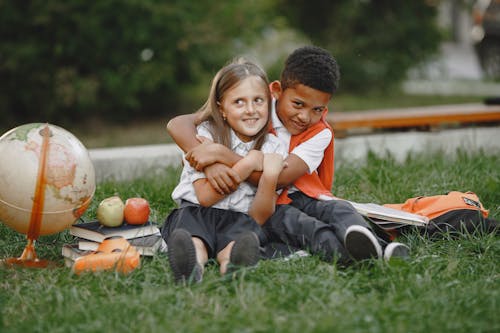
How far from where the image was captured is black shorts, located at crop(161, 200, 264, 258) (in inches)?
132

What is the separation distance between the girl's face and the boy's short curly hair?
172mm

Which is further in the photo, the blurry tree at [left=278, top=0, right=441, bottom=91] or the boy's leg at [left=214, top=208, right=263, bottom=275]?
the blurry tree at [left=278, top=0, right=441, bottom=91]

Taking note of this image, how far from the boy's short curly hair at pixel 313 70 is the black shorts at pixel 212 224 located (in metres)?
0.79

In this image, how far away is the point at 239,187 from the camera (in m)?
3.60


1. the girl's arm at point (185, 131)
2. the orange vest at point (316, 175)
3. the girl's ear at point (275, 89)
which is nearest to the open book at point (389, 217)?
the orange vest at point (316, 175)

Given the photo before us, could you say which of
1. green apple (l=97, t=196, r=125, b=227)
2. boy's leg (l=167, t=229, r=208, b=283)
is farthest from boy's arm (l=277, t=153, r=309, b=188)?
green apple (l=97, t=196, r=125, b=227)

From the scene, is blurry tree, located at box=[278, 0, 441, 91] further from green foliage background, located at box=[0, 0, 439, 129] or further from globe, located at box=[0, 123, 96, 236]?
globe, located at box=[0, 123, 96, 236]

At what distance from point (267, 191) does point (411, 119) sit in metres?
3.42

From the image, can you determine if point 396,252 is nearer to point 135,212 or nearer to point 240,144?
point 240,144

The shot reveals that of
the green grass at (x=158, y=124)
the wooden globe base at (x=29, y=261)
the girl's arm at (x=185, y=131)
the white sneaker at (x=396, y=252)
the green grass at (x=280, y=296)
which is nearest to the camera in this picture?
the green grass at (x=280, y=296)

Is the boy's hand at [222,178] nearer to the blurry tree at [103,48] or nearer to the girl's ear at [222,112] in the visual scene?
the girl's ear at [222,112]

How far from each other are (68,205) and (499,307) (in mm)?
2040

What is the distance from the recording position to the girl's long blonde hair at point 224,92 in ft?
11.7

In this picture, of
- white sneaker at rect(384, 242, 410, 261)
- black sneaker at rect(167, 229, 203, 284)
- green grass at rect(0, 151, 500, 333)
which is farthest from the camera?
white sneaker at rect(384, 242, 410, 261)
